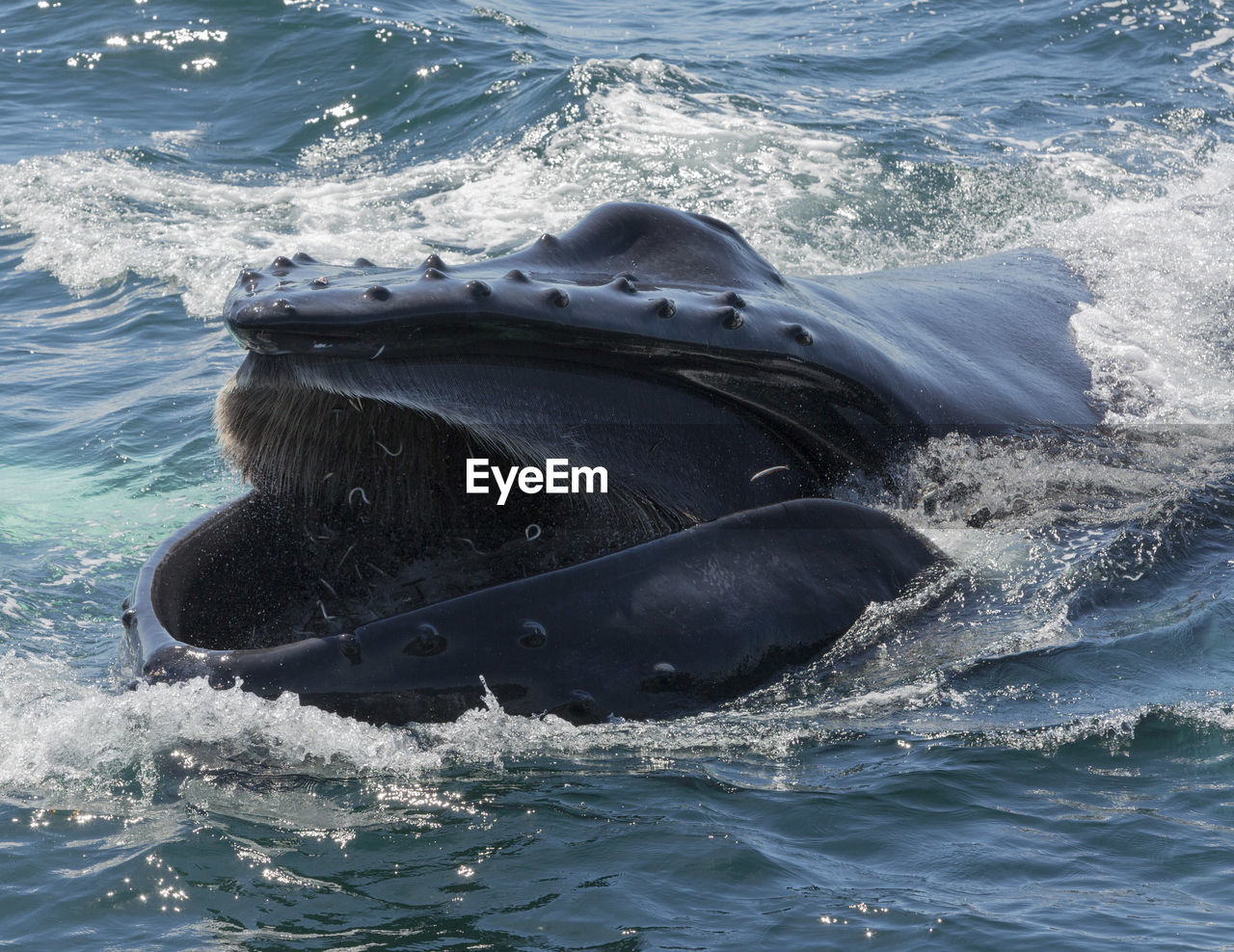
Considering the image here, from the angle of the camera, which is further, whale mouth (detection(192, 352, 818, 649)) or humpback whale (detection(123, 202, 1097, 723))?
whale mouth (detection(192, 352, 818, 649))

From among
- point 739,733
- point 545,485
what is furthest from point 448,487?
point 739,733

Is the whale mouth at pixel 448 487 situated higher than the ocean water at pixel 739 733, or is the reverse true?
the whale mouth at pixel 448 487

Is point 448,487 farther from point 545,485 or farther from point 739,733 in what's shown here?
point 739,733

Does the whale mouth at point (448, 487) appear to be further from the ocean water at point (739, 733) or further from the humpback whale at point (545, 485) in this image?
the ocean water at point (739, 733)

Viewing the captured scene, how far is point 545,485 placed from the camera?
4262 millimetres

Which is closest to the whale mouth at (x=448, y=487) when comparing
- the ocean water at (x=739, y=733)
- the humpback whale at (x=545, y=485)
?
the humpback whale at (x=545, y=485)

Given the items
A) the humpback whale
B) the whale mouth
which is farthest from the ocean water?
the whale mouth

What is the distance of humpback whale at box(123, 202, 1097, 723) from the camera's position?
3.83m

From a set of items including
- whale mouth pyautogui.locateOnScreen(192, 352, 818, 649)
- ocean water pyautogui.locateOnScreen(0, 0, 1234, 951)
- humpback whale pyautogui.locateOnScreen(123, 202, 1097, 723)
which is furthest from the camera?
whale mouth pyautogui.locateOnScreen(192, 352, 818, 649)

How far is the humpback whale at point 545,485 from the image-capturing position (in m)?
3.83

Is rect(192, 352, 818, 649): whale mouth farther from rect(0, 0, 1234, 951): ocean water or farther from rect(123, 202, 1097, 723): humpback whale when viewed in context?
rect(0, 0, 1234, 951): ocean water

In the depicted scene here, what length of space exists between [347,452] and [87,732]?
46.8 inches

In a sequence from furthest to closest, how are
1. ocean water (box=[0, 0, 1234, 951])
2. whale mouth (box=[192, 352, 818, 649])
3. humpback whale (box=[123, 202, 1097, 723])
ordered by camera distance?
whale mouth (box=[192, 352, 818, 649]) < humpback whale (box=[123, 202, 1097, 723]) < ocean water (box=[0, 0, 1234, 951])

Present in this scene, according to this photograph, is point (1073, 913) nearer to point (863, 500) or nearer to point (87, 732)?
point (863, 500)
